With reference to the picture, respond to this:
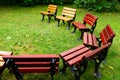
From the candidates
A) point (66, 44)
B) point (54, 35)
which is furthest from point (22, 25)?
point (66, 44)

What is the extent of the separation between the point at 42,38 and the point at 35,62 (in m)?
3.60

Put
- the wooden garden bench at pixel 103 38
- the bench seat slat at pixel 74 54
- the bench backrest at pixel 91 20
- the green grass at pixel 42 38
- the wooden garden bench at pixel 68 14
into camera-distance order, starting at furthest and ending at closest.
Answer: the wooden garden bench at pixel 68 14, the bench backrest at pixel 91 20, the wooden garden bench at pixel 103 38, the green grass at pixel 42 38, the bench seat slat at pixel 74 54

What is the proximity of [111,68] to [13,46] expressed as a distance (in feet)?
10.7

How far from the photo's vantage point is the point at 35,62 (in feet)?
14.3

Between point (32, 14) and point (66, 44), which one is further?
point (32, 14)

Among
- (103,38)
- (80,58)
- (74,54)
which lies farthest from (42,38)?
(80,58)

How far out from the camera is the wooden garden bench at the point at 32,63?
13.9 ft

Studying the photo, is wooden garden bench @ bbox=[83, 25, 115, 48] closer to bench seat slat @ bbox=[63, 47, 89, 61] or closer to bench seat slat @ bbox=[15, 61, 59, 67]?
bench seat slat @ bbox=[63, 47, 89, 61]

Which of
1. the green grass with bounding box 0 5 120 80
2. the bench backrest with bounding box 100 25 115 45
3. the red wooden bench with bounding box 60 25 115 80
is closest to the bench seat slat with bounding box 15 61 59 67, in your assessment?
the red wooden bench with bounding box 60 25 115 80

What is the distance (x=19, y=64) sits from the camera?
4414 mm

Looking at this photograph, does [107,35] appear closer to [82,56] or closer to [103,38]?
[103,38]

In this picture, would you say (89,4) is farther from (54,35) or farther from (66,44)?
(66,44)

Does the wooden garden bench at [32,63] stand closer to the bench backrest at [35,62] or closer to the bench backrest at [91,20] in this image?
the bench backrest at [35,62]

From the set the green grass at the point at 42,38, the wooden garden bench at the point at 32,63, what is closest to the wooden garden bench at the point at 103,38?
the green grass at the point at 42,38
